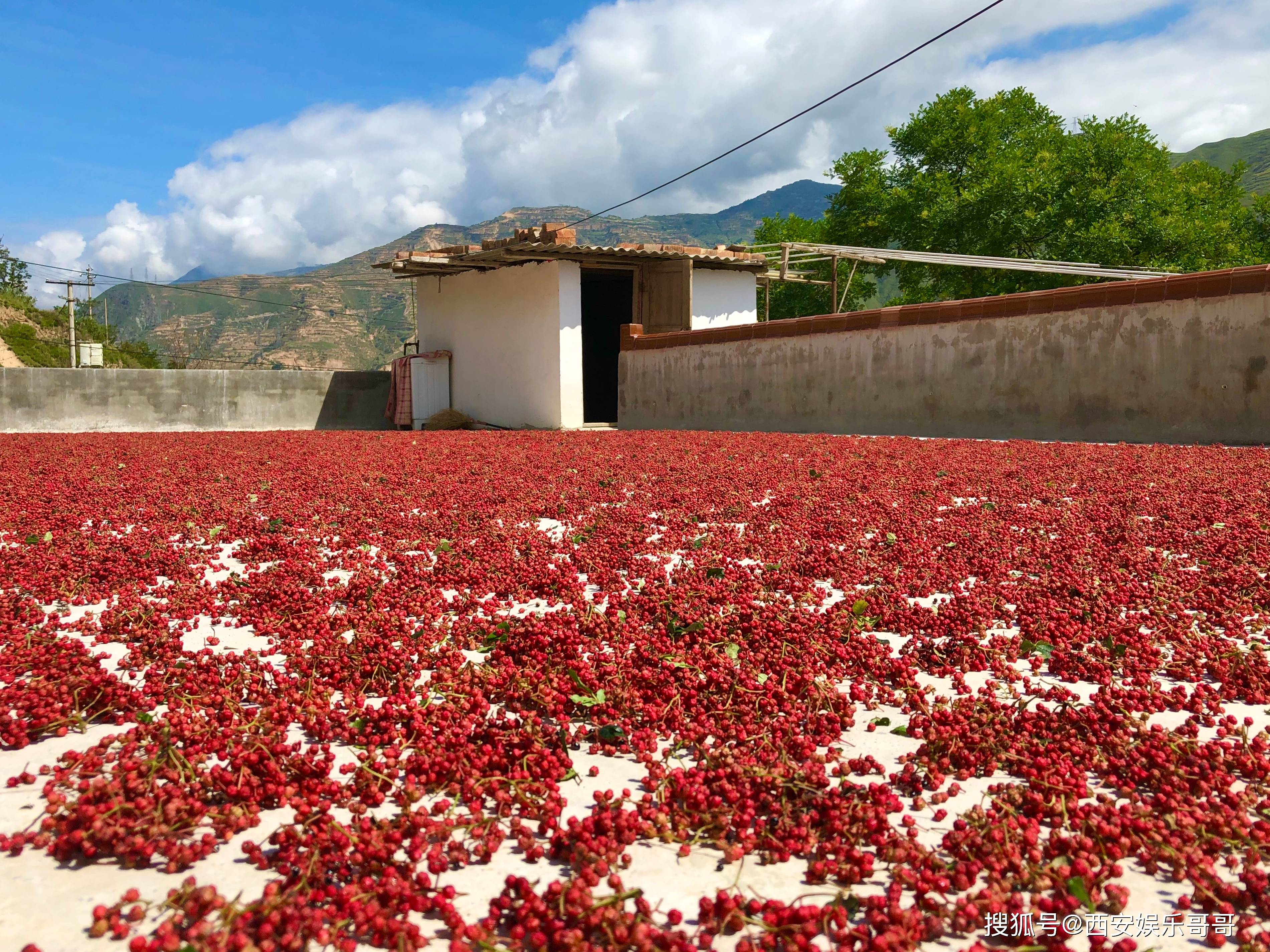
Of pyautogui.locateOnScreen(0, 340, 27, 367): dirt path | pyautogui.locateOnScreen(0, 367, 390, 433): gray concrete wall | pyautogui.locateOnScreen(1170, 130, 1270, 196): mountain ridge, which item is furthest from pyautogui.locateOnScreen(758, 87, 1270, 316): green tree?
pyautogui.locateOnScreen(1170, 130, 1270, 196): mountain ridge

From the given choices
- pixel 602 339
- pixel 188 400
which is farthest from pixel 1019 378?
pixel 188 400

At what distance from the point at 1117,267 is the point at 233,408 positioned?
25198 millimetres

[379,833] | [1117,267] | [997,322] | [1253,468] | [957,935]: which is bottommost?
[957,935]

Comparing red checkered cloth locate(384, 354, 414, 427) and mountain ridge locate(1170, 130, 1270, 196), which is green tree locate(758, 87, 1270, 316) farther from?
mountain ridge locate(1170, 130, 1270, 196)

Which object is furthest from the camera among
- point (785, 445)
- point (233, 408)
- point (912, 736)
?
point (233, 408)

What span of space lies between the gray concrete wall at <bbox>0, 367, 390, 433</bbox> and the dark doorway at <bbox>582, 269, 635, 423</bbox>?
481cm

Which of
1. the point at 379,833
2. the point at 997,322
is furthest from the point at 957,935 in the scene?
the point at 997,322

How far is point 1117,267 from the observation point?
25625mm

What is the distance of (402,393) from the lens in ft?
57.4

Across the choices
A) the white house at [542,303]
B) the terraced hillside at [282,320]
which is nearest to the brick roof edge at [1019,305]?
the white house at [542,303]

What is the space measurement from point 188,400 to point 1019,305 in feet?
50.9

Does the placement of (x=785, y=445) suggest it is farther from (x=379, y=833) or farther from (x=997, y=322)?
(x=379, y=833)

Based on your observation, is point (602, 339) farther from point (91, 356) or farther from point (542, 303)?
point (91, 356)

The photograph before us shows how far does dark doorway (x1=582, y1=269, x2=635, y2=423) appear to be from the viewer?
19.8 metres
